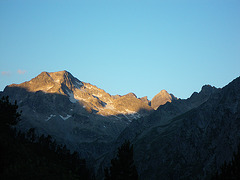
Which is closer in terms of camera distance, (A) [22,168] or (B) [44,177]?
(B) [44,177]

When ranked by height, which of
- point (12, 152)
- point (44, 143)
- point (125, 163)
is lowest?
point (125, 163)

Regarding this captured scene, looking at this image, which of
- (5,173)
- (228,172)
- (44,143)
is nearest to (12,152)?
(5,173)

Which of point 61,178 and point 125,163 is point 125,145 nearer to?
point 125,163

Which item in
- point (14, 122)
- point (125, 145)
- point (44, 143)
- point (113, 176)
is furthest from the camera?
point (44, 143)

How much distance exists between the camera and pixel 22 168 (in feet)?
242

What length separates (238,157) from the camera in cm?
5900

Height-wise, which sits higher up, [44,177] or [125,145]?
[125,145]

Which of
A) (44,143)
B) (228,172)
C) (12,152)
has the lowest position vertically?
(228,172)

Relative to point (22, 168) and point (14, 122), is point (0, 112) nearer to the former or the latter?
point (14, 122)

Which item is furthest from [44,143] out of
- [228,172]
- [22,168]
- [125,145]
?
[228,172]

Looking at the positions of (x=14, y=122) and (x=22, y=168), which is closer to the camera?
(x=22, y=168)

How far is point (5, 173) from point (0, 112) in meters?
67.0

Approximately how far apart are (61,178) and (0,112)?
6735cm

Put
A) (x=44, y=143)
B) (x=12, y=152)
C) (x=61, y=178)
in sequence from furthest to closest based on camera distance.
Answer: (x=44, y=143)
(x=12, y=152)
(x=61, y=178)
